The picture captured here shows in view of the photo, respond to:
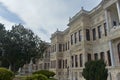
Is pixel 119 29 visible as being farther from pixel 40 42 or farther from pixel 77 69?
pixel 40 42

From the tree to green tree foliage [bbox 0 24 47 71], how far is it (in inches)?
646

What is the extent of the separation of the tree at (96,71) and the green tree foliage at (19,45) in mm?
16403

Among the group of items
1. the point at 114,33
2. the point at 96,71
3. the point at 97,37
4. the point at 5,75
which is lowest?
the point at 5,75

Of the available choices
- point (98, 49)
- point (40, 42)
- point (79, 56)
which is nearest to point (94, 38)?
point (98, 49)

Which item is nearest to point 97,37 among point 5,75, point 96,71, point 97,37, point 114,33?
point 97,37

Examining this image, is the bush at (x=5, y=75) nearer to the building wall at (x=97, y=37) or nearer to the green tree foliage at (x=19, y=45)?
the green tree foliage at (x=19, y=45)

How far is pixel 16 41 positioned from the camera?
30969mm

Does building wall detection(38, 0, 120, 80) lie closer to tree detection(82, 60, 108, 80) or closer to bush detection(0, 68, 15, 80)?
tree detection(82, 60, 108, 80)

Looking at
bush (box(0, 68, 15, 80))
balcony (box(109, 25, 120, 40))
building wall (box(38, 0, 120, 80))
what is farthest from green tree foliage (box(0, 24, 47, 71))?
balcony (box(109, 25, 120, 40))

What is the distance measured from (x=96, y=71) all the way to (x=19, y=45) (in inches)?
695

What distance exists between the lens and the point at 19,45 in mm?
30984

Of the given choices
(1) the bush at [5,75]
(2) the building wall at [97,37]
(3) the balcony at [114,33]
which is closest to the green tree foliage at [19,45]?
(2) the building wall at [97,37]

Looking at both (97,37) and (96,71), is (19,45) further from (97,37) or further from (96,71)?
(96,71)

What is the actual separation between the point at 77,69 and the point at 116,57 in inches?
341
